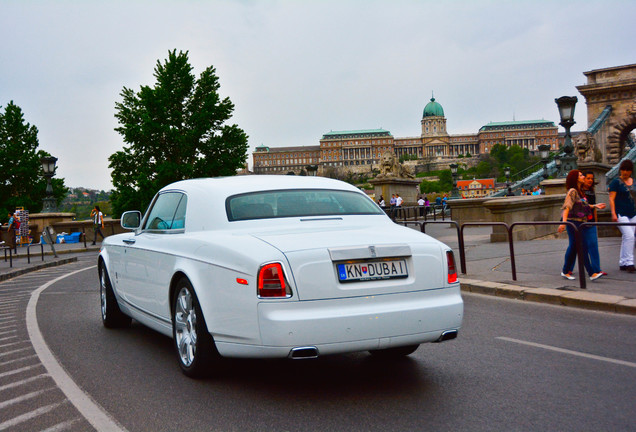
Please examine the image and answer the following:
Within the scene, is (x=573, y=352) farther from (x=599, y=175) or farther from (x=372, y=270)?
(x=599, y=175)

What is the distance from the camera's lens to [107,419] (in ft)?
12.9

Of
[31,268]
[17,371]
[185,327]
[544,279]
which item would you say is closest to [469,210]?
[544,279]

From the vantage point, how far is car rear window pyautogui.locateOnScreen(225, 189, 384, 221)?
5.03 meters

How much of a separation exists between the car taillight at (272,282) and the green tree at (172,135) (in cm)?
4251

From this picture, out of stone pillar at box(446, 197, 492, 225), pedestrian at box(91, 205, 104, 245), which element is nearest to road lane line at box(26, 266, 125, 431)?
stone pillar at box(446, 197, 492, 225)

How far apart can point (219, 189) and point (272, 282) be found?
1.50m

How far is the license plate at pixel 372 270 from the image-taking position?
13.7 feet

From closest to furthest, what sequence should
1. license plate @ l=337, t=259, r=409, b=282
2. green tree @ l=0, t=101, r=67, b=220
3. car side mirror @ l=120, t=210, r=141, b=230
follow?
license plate @ l=337, t=259, r=409, b=282 < car side mirror @ l=120, t=210, r=141, b=230 < green tree @ l=0, t=101, r=67, b=220

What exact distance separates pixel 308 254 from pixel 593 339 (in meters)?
3.50

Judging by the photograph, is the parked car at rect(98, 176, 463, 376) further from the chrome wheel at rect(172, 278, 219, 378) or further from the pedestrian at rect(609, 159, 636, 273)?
the pedestrian at rect(609, 159, 636, 273)

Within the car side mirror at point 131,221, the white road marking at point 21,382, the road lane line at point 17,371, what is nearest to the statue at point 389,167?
the car side mirror at point 131,221

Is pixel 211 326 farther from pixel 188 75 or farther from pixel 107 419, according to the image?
pixel 188 75

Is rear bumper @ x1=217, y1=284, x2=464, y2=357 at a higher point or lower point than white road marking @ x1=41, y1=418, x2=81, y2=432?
higher

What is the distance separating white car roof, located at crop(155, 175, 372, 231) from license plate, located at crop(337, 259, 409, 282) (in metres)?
1.20
